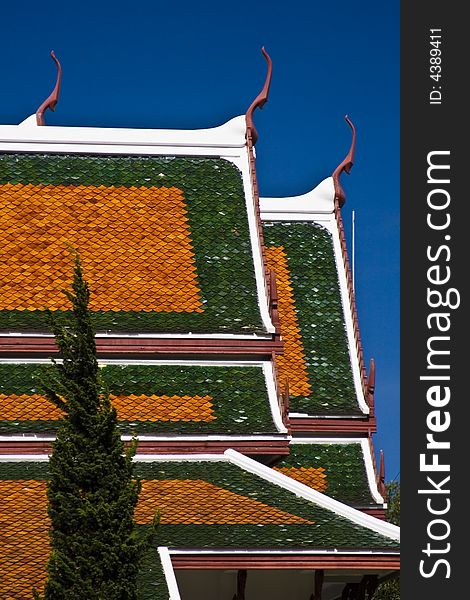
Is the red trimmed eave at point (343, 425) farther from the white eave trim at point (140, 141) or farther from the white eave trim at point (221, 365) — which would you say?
the white eave trim at point (140, 141)

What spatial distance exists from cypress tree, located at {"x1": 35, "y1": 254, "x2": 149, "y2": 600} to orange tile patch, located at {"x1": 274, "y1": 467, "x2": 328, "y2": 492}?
807cm

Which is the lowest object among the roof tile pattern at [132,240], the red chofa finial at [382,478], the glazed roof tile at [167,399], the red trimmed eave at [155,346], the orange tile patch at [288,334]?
the red chofa finial at [382,478]

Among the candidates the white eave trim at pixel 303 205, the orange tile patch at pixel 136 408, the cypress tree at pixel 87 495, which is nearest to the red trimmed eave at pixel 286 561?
the cypress tree at pixel 87 495

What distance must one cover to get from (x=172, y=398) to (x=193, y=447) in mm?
878

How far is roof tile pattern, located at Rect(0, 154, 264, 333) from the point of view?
21.0 m

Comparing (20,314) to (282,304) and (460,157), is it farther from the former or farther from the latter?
(460,157)

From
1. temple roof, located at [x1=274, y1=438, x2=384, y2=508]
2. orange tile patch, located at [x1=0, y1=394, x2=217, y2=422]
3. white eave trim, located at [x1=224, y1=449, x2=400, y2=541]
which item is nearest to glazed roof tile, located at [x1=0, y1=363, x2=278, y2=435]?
orange tile patch, located at [x1=0, y1=394, x2=217, y2=422]

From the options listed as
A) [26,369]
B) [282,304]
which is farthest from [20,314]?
[282,304]

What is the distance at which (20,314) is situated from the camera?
20.7 m

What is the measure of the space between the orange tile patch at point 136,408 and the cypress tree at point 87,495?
465 centimetres

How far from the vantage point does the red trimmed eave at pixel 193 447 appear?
62.6 ft

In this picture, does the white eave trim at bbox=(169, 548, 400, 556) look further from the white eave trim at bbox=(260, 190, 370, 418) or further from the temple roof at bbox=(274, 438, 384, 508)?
the white eave trim at bbox=(260, 190, 370, 418)

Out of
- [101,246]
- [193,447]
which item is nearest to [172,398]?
[193,447]

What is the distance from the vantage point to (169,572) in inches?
643
